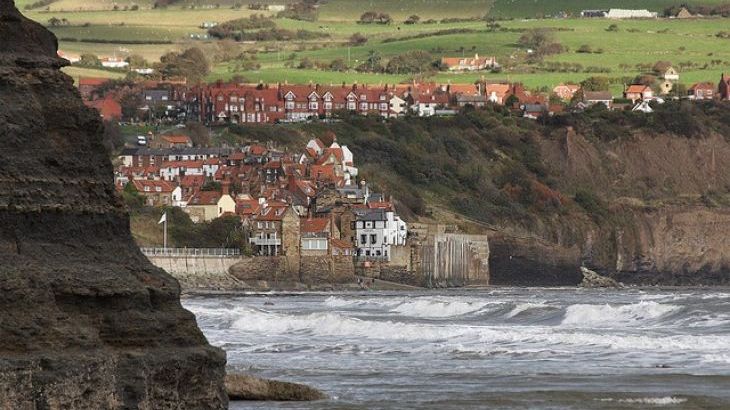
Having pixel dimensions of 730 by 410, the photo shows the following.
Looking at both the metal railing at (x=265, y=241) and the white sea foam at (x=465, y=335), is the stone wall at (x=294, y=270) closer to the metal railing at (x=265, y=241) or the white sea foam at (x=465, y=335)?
the metal railing at (x=265, y=241)

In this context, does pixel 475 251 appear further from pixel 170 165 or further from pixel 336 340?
pixel 336 340

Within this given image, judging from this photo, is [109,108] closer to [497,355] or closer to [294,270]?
[294,270]

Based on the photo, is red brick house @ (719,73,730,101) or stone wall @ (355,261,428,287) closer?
stone wall @ (355,261,428,287)

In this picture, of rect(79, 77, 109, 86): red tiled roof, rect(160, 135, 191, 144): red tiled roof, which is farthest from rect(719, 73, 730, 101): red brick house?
rect(160, 135, 191, 144): red tiled roof

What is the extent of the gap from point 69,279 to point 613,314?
49050 millimetres

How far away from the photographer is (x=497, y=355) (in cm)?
4850

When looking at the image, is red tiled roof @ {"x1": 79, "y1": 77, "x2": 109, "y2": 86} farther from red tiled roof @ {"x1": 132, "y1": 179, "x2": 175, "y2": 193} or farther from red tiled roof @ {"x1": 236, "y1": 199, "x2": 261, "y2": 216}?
red tiled roof @ {"x1": 236, "y1": 199, "x2": 261, "y2": 216}

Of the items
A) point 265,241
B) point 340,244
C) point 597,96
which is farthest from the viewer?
point 597,96

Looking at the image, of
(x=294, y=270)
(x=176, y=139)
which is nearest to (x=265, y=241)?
(x=294, y=270)

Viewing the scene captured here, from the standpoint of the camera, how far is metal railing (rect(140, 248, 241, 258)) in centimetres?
11081

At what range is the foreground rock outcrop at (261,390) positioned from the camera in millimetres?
33969

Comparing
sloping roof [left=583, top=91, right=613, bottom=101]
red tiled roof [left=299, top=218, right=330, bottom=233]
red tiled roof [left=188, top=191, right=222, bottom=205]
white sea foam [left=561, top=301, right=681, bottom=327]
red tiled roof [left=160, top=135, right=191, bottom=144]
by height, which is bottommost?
white sea foam [left=561, top=301, right=681, bottom=327]

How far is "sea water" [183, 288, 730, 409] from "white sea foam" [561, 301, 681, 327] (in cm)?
7

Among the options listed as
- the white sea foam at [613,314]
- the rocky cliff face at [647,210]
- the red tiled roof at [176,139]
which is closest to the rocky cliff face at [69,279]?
the white sea foam at [613,314]
